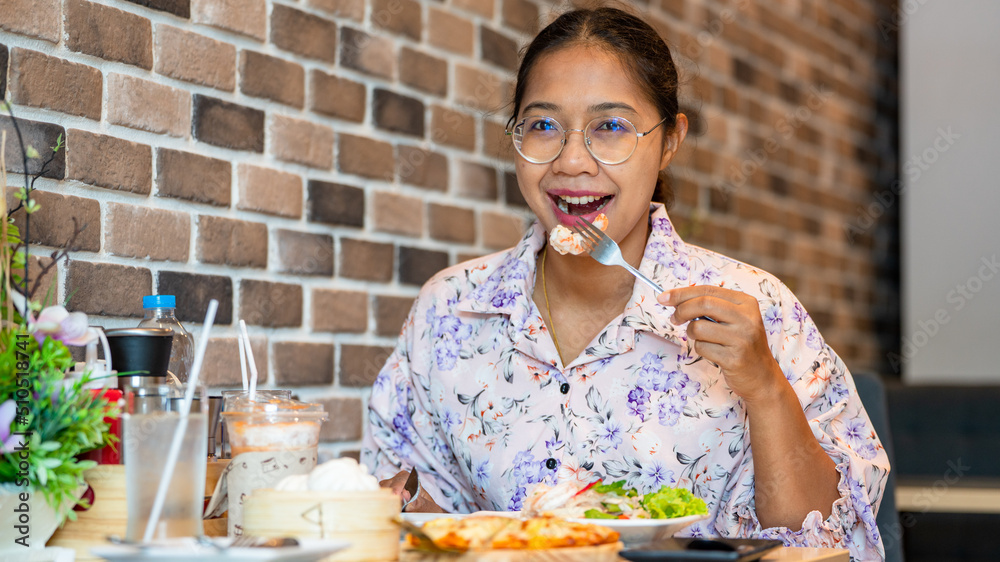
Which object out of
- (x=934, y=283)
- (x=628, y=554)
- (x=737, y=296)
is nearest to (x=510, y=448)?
(x=737, y=296)

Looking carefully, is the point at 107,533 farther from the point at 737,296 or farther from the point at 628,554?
the point at 737,296

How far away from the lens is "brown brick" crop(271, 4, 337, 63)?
6.28ft

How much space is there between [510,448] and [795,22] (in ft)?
9.09

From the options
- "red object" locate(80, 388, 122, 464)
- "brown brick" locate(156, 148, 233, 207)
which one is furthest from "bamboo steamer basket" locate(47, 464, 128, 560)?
"brown brick" locate(156, 148, 233, 207)

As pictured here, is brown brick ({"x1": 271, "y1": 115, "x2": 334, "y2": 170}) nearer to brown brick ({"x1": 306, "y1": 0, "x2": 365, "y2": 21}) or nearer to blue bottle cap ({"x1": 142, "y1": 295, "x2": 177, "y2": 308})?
brown brick ({"x1": 306, "y1": 0, "x2": 365, "y2": 21})

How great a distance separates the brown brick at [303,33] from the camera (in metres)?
1.91

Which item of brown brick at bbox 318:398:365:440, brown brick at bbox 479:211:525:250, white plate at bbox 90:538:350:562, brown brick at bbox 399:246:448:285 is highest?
brown brick at bbox 479:211:525:250

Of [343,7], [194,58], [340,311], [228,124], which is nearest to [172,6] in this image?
[194,58]

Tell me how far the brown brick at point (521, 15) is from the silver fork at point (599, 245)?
1.03 m

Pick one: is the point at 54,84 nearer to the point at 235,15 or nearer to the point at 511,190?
the point at 235,15

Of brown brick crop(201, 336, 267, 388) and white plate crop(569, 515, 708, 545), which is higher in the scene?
brown brick crop(201, 336, 267, 388)

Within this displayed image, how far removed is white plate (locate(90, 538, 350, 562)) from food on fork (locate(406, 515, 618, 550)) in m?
0.12

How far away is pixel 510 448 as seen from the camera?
172 cm

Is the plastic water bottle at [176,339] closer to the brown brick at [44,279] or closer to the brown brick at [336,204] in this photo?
the brown brick at [44,279]
